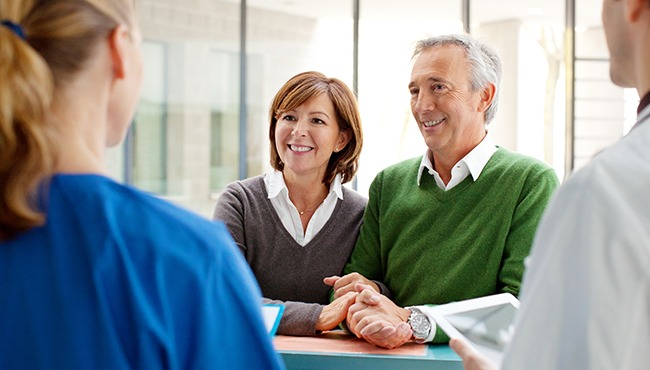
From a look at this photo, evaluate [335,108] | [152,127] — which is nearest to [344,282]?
[335,108]

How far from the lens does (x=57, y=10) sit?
95 cm

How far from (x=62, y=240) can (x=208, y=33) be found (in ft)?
21.8

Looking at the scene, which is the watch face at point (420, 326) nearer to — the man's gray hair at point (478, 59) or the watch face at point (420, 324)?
the watch face at point (420, 324)

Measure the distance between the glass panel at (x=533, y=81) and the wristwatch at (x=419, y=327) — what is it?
16.4ft

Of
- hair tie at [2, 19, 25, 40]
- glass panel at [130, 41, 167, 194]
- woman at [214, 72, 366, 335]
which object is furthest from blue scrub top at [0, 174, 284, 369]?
glass panel at [130, 41, 167, 194]

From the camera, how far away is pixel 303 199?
8.48ft

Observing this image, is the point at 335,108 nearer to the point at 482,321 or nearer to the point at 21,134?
the point at 482,321

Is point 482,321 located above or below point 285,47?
below

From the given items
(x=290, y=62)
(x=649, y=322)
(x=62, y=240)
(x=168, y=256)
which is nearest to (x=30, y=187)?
(x=62, y=240)

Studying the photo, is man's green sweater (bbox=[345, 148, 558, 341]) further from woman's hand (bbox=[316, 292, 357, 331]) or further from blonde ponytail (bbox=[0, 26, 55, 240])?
blonde ponytail (bbox=[0, 26, 55, 240])

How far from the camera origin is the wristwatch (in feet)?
6.64

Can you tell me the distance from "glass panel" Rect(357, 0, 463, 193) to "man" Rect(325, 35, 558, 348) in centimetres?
442

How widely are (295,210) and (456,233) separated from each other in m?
0.51

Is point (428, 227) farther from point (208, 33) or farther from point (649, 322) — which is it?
point (208, 33)
